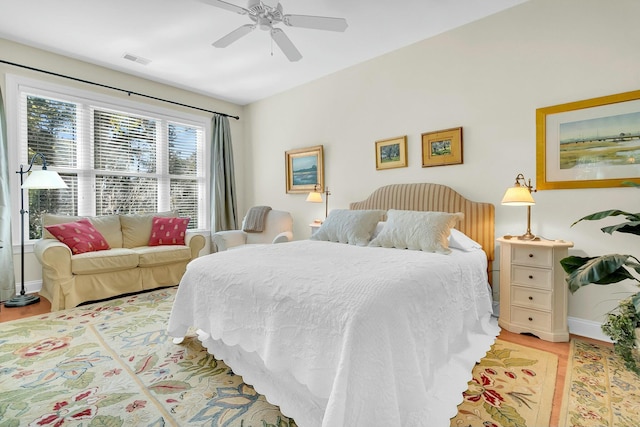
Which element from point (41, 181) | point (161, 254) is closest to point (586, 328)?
point (161, 254)

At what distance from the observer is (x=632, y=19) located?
2.24 meters

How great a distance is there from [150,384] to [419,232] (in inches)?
84.2

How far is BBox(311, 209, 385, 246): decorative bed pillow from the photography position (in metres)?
2.85

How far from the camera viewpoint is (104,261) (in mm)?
3252

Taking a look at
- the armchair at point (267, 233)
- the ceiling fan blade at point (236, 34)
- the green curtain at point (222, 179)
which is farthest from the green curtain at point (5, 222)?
the ceiling fan blade at point (236, 34)

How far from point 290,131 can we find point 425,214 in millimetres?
2817

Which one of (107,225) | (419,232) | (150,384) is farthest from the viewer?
(107,225)

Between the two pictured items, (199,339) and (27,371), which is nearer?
(27,371)

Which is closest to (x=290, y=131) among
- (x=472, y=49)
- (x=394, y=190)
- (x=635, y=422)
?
(x=394, y=190)

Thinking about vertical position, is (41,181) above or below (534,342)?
above

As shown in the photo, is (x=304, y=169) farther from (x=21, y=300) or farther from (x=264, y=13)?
(x=21, y=300)

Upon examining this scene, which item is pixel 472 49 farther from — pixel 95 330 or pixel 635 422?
pixel 95 330

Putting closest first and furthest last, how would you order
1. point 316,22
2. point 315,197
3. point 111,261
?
point 316,22, point 111,261, point 315,197

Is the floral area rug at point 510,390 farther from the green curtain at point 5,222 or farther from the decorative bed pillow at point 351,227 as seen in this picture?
the green curtain at point 5,222
